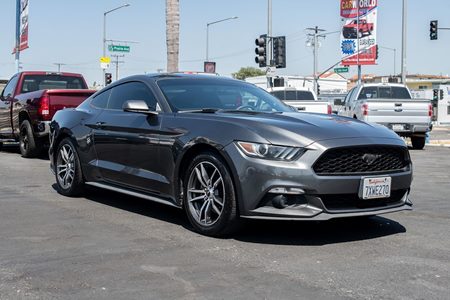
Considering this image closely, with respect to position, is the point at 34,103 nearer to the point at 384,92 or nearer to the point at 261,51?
the point at 384,92

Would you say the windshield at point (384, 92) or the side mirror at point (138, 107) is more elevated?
the windshield at point (384, 92)

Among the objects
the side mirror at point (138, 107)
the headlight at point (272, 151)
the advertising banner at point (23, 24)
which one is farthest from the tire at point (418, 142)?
the advertising banner at point (23, 24)

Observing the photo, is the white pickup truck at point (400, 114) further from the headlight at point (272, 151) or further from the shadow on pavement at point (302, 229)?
the headlight at point (272, 151)

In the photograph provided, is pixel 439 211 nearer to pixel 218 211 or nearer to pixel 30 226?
pixel 218 211

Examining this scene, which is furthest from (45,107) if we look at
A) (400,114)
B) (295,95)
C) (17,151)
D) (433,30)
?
(433,30)

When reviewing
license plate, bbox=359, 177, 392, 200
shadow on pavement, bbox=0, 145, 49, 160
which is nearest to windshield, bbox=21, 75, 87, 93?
shadow on pavement, bbox=0, 145, 49, 160

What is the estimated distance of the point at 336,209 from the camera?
16.6 feet

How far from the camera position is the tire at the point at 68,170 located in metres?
7.43

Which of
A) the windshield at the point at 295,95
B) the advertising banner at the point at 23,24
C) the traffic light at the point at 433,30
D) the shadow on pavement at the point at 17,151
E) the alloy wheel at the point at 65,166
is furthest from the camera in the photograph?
the traffic light at the point at 433,30

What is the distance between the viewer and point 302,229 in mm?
5820

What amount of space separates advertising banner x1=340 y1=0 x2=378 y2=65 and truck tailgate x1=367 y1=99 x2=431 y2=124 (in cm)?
2214

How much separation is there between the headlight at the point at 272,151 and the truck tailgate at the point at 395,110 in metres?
12.4

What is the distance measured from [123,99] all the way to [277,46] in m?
18.2

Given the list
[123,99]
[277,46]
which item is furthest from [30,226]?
[277,46]
